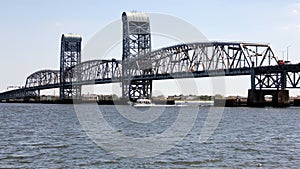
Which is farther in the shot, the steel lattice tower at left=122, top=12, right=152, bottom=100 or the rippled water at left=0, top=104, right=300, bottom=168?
the steel lattice tower at left=122, top=12, right=152, bottom=100

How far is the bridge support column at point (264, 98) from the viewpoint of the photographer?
13625 centimetres

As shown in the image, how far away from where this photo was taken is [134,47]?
197125mm

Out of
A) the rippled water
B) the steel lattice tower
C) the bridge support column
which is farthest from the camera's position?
the steel lattice tower

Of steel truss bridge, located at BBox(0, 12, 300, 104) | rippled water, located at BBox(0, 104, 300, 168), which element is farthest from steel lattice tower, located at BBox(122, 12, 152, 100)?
rippled water, located at BBox(0, 104, 300, 168)

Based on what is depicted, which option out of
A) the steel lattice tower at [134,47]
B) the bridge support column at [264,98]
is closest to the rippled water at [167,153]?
the bridge support column at [264,98]

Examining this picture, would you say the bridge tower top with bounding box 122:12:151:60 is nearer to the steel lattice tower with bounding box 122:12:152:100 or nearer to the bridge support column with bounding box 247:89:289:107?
the steel lattice tower with bounding box 122:12:152:100

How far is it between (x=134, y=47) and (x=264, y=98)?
230 feet

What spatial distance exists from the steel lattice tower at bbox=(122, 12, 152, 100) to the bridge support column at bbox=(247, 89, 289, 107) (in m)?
56.6

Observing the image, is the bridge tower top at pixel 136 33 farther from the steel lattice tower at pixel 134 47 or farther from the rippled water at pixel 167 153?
the rippled water at pixel 167 153

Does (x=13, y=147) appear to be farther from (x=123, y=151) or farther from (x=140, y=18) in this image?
(x=140, y=18)

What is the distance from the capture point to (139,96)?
18938 centimetres

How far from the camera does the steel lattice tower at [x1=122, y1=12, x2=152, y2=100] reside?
620 feet

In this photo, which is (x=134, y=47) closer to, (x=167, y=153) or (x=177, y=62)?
(x=177, y=62)

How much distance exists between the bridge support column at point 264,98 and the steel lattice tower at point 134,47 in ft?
186
